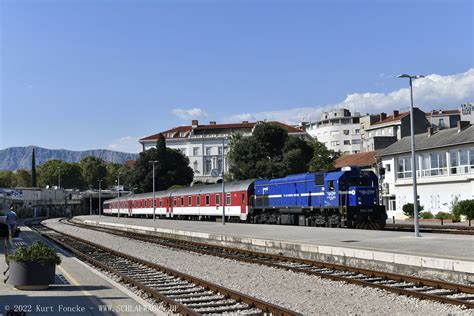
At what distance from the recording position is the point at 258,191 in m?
43.2

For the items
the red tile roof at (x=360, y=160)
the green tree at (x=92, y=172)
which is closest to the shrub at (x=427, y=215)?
the red tile roof at (x=360, y=160)

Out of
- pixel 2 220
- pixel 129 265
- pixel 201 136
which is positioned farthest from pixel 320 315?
pixel 201 136

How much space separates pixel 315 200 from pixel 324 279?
18928mm

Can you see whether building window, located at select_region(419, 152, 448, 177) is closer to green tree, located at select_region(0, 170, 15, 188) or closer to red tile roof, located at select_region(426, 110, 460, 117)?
red tile roof, located at select_region(426, 110, 460, 117)

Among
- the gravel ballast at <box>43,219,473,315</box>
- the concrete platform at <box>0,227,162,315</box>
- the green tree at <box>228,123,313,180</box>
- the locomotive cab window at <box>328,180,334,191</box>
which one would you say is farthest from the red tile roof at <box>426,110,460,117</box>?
the concrete platform at <box>0,227,162,315</box>

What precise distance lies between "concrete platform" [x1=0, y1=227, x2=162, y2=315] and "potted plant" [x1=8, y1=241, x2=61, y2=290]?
0.22 m

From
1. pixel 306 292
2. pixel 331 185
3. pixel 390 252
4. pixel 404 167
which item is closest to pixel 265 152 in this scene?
pixel 404 167

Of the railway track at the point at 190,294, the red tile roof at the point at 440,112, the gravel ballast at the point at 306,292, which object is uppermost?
the red tile roof at the point at 440,112

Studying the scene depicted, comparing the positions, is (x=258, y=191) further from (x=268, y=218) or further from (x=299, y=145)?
(x=299, y=145)

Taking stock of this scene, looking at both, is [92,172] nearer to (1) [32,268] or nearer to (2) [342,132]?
(2) [342,132]

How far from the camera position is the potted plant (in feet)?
43.0

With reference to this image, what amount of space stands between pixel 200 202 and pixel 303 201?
71.1 feet

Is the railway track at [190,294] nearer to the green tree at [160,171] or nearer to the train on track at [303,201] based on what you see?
the train on track at [303,201]

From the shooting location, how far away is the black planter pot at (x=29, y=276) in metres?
13.1
